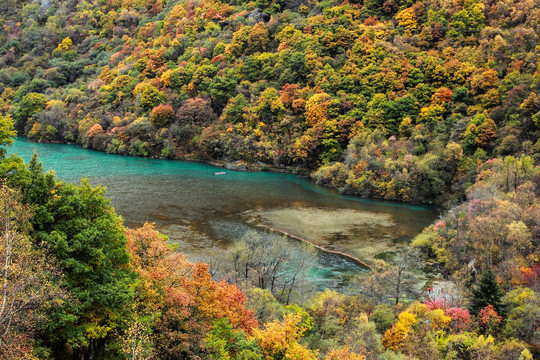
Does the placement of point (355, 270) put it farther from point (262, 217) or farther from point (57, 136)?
point (57, 136)

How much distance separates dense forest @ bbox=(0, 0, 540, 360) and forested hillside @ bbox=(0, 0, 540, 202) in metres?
0.49

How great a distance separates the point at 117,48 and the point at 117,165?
7410cm

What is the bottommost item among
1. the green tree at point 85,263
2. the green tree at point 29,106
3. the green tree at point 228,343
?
the green tree at point 228,343

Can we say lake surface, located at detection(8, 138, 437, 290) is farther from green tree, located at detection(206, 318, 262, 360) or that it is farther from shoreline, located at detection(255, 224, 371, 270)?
green tree, located at detection(206, 318, 262, 360)

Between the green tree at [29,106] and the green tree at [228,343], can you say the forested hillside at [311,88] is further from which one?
the green tree at [228,343]

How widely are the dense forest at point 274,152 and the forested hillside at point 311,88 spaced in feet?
1.60

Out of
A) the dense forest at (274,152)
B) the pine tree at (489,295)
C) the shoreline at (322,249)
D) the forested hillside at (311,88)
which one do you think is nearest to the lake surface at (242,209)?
the shoreline at (322,249)

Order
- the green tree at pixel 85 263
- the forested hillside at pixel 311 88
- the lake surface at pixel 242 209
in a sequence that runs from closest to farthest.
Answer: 1. the green tree at pixel 85 263
2. the lake surface at pixel 242 209
3. the forested hillside at pixel 311 88

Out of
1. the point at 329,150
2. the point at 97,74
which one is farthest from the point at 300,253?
the point at 97,74

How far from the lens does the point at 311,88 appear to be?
106 metres

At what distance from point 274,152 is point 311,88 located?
20.9 m

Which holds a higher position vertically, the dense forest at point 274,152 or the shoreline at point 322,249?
the dense forest at point 274,152

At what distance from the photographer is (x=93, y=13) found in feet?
556

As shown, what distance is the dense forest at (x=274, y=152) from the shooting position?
22.3 meters
